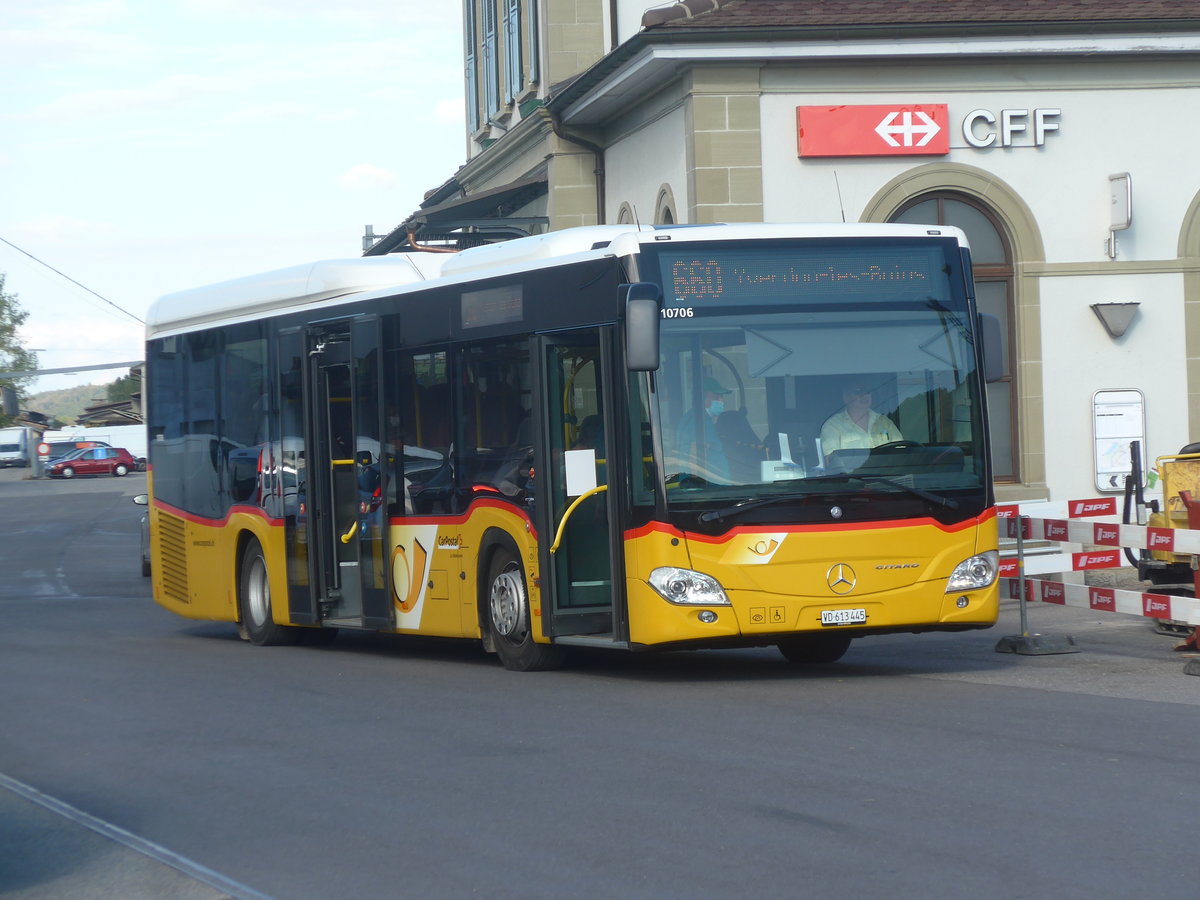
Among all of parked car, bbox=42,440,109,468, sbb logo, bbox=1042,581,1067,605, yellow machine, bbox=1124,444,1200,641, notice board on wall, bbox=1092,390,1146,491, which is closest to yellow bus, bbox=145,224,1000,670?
sbb logo, bbox=1042,581,1067,605

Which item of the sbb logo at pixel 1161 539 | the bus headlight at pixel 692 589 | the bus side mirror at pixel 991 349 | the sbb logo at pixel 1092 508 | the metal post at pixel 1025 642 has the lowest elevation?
the metal post at pixel 1025 642

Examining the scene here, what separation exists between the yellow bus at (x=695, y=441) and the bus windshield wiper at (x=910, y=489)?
0.01 metres

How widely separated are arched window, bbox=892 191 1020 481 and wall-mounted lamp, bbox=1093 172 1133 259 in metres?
1.13

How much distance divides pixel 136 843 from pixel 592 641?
486 cm

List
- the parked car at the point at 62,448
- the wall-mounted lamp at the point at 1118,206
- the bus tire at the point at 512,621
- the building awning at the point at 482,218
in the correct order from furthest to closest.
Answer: the parked car at the point at 62,448
the building awning at the point at 482,218
the wall-mounted lamp at the point at 1118,206
the bus tire at the point at 512,621

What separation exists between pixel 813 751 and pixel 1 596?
16708 millimetres

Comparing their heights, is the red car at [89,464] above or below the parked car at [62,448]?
below

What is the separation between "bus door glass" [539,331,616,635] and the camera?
11539mm

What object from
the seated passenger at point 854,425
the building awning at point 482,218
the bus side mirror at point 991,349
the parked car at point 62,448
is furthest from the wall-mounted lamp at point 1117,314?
the parked car at point 62,448

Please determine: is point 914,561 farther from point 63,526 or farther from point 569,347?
point 63,526

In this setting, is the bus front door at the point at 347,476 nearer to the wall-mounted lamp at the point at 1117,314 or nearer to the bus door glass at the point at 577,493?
the bus door glass at the point at 577,493

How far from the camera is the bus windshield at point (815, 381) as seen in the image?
10945 mm

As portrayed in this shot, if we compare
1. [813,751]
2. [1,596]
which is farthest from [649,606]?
[1,596]

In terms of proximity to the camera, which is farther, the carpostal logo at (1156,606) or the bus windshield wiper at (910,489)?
the carpostal logo at (1156,606)
